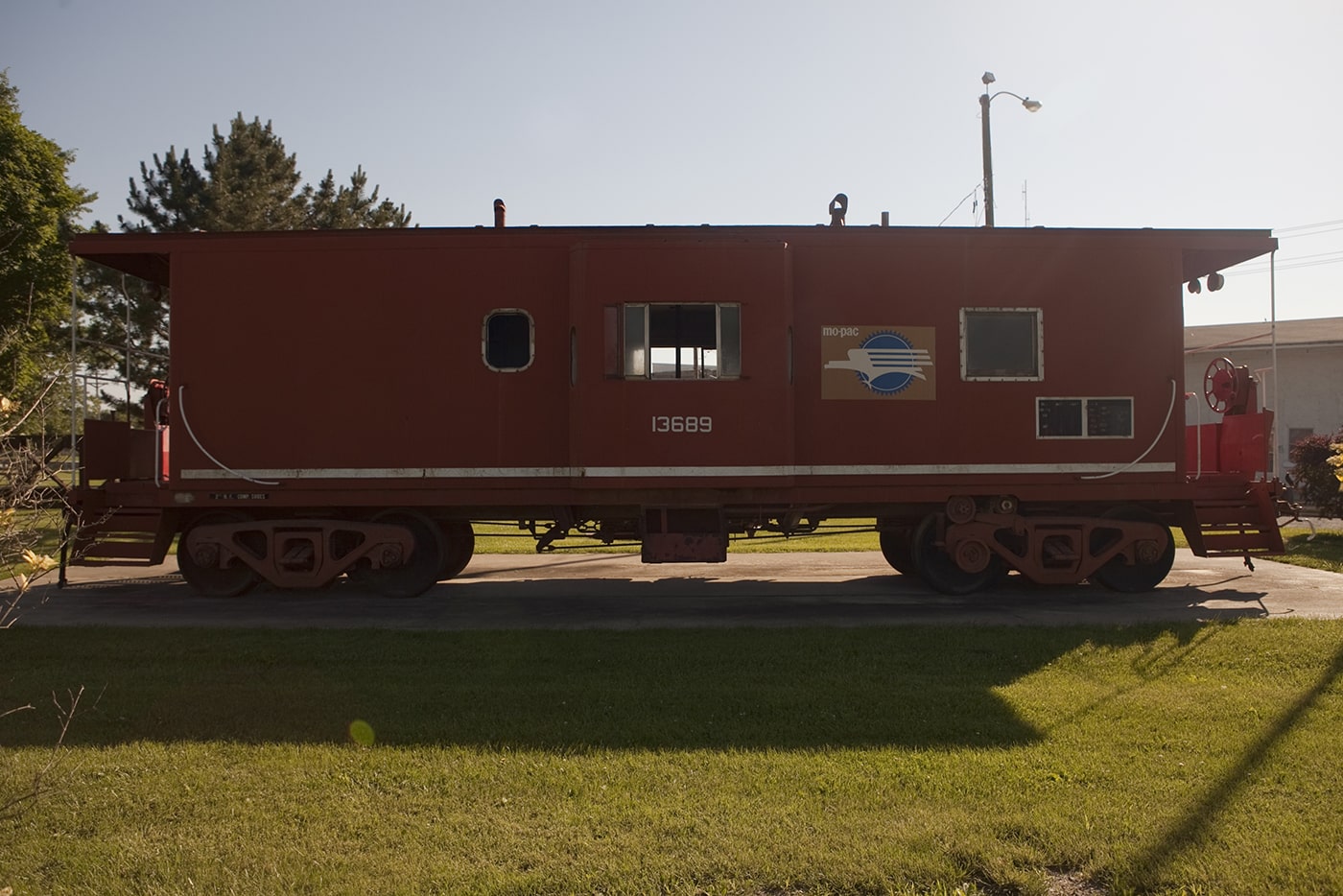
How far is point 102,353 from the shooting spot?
24.6 m

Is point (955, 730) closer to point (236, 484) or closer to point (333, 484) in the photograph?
point (333, 484)

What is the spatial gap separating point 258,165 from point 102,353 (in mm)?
6700

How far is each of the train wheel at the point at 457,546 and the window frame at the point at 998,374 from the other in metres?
5.88

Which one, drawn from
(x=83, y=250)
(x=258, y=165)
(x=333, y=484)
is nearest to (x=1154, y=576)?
(x=333, y=484)

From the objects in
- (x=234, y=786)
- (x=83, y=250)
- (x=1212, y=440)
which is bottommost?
(x=234, y=786)

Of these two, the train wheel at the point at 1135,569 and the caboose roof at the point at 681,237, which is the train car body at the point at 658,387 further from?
the train wheel at the point at 1135,569

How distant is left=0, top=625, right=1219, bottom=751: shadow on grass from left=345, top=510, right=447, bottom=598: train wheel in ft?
6.79

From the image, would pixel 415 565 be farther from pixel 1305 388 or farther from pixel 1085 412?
pixel 1305 388

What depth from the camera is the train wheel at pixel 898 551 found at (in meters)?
11.4

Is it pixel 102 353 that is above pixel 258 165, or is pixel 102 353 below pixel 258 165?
below

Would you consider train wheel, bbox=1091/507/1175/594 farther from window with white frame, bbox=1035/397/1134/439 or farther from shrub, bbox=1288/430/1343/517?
shrub, bbox=1288/430/1343/517

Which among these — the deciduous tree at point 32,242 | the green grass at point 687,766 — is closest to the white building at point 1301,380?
the green grass at point 687,766

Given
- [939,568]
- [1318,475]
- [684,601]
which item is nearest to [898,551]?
[939,568]

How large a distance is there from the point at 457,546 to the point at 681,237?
4.61m
